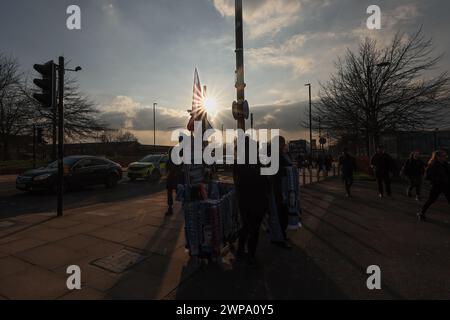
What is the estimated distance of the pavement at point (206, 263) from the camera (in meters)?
3.32

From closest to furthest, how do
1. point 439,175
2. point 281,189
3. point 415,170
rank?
point 281,189, point 439,175, point 415,170

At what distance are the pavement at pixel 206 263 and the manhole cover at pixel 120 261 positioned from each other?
0.01 m

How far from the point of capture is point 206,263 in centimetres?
425

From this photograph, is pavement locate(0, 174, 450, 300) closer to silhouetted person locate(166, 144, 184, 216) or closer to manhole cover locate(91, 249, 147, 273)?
manhole cover locate(91, 249, 147, 273)

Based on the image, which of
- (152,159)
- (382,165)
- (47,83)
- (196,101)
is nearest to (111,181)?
(152,159)

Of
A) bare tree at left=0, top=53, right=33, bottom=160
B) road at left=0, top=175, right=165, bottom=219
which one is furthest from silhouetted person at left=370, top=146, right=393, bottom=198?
bare tree at left=0, top=53, right=33, bottom=160

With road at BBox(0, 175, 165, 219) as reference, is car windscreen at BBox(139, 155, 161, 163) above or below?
above

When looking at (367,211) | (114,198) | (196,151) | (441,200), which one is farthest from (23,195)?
(441,200)

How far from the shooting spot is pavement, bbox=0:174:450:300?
332 cm

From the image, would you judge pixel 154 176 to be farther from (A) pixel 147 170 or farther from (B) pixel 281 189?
(B) pixel 281 189

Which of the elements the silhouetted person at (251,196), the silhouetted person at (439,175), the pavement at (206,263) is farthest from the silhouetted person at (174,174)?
the silhouetted person at (439,175)

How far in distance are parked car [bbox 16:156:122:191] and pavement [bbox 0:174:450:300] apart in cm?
369

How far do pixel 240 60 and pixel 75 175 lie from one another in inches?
342

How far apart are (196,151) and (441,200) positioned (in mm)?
8948
